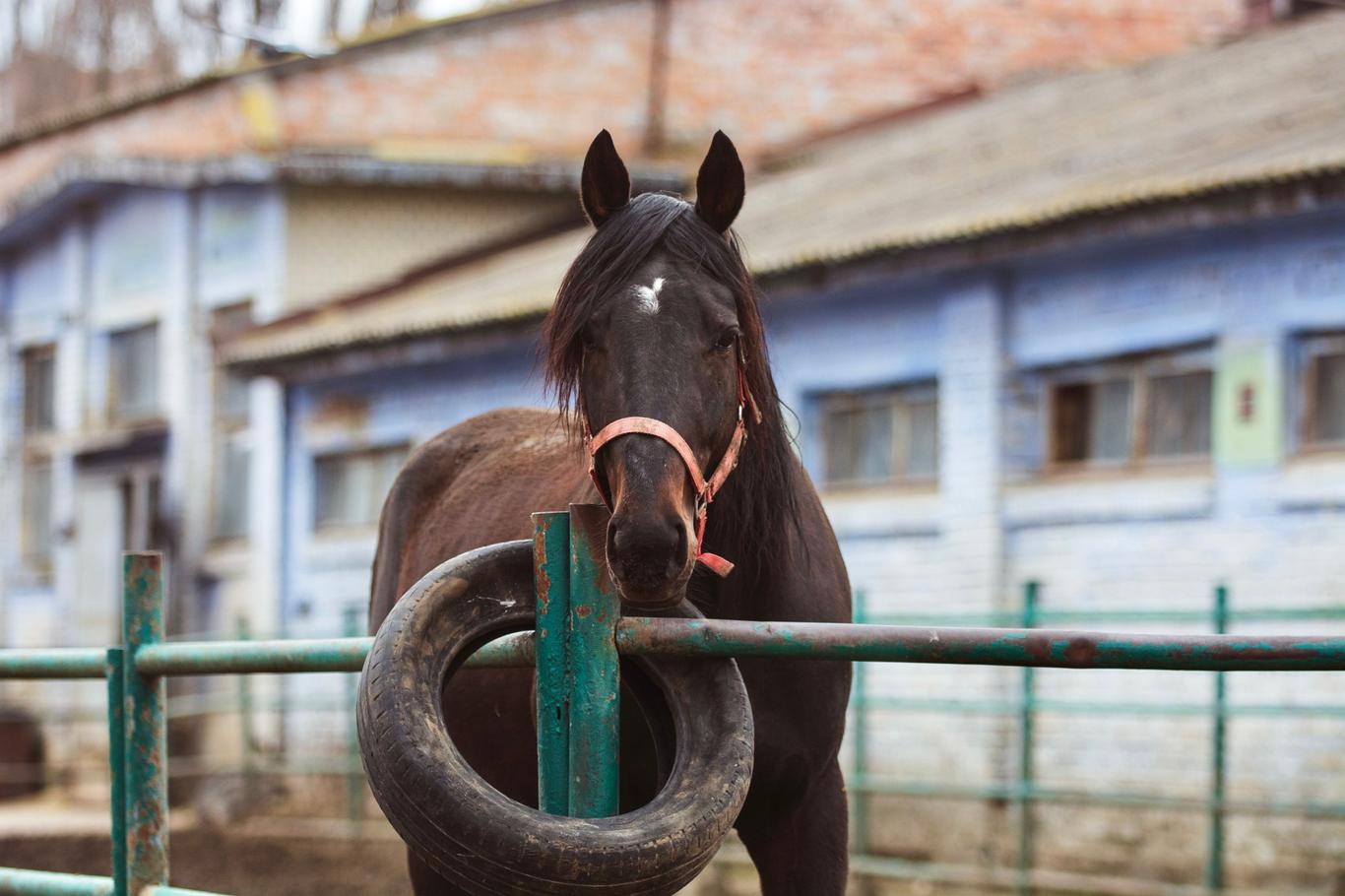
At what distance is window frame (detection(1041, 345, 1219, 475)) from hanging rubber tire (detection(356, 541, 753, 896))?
23.2ft

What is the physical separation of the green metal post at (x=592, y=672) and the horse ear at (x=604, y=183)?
873 mm

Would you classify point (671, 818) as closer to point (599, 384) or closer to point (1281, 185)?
point (599, 384)

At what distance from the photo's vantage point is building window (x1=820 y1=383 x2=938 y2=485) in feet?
34.9

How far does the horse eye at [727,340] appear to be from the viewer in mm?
2939

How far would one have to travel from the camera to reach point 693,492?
276 cm

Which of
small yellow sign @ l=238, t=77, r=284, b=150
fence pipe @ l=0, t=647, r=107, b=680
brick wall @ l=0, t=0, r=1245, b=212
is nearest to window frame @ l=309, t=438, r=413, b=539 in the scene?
small yellow sign @ l=238, t=77, r=284, b=150

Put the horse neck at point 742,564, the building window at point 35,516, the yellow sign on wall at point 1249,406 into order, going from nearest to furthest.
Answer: the horse neck at point 742,564 < the yellow sign on wall at point 1249,406 < the building window at point 35,516

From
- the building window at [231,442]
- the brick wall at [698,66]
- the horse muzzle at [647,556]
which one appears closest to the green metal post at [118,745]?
the horse muzzle at [647,556]

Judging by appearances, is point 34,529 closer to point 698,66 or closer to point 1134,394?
point 698,66

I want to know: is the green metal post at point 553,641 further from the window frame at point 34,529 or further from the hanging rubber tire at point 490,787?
the window frame at point 34,529

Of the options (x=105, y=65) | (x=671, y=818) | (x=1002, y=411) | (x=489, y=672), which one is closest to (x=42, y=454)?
(x=105, y=65)

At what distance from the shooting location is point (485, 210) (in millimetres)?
18344

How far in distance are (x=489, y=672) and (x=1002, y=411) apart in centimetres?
668

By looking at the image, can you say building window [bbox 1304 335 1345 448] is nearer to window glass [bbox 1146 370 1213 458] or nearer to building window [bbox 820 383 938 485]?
window glass [bbox 1146 370 1213 458]
